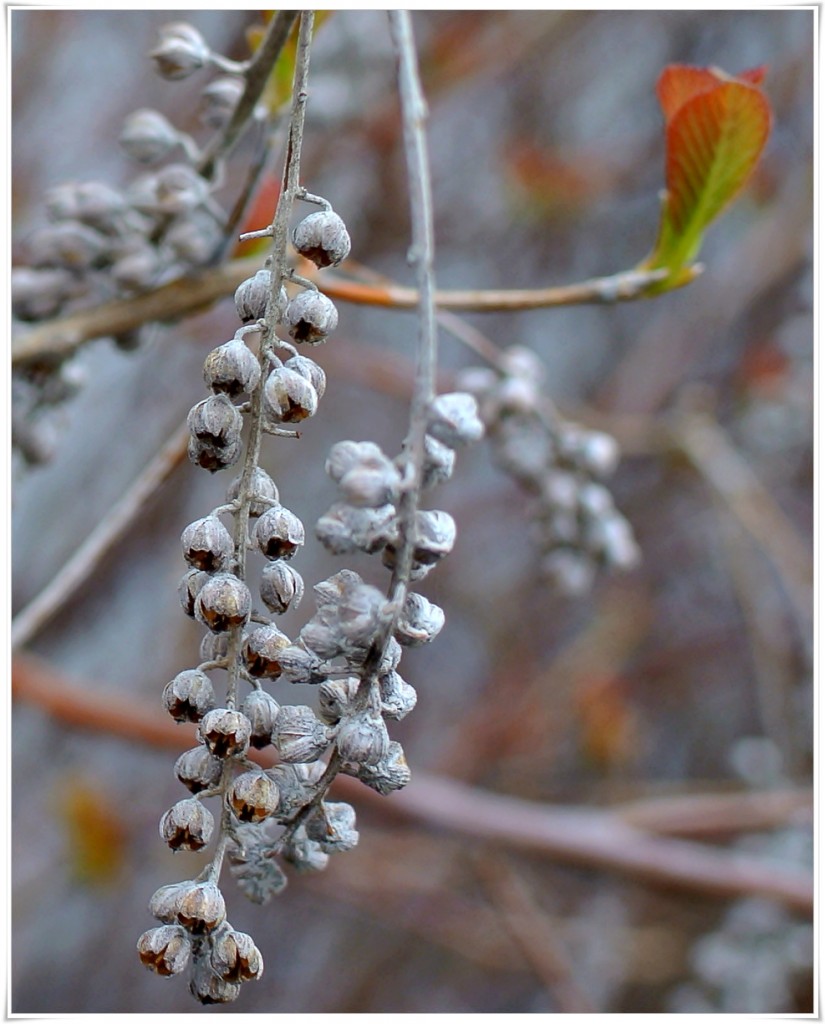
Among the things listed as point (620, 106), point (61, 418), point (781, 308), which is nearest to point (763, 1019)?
point (61, 418)

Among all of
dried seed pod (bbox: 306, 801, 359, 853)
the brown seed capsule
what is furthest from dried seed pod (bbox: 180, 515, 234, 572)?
dried seed pod (bbox: 306, 801, 359, 853)

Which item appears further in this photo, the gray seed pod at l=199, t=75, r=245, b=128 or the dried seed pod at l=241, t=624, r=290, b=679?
the gray seed pod at l=199, t=75, r=245, b=128

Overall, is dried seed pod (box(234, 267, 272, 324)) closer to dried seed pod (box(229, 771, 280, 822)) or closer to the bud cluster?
dried seed pod (box(229, 771, 280, 822))

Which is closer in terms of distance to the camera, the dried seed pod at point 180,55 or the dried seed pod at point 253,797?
the dried seed pod at point 253,797

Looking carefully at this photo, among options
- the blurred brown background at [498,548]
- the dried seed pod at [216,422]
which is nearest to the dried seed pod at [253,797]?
the dried seed pod at [216,422]

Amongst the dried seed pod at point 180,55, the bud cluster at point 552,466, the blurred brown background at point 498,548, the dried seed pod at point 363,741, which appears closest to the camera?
the dried seed pod at point 363,741

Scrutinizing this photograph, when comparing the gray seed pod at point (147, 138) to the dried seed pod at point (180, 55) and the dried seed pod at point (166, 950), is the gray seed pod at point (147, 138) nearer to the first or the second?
the dried seed pod at point (180, 55)

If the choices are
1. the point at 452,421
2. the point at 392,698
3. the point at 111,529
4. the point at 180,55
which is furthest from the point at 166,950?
the point at 180,55
